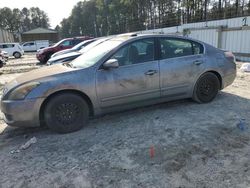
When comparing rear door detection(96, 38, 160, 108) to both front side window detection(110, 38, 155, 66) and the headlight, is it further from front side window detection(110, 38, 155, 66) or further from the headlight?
the headlight

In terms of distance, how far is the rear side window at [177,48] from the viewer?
4.89 m

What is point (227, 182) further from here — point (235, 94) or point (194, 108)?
point (235, 94)

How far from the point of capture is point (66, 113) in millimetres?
4234

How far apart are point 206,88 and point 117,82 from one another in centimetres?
207

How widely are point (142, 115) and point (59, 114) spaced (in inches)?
64.1

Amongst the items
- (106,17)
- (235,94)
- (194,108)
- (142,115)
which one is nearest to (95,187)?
(142,115)

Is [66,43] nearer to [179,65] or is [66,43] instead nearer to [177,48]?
[177,48]

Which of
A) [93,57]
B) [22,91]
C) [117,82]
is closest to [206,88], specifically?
[117,82]

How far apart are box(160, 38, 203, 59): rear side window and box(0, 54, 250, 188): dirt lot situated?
1137mm

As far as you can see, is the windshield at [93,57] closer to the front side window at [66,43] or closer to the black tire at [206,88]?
the black tire at [206,88]

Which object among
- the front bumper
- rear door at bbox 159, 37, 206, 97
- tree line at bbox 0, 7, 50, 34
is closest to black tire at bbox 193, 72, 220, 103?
rear door at bbox 159, 37, 206, 97

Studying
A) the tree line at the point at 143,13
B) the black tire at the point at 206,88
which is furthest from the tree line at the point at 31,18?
the black tire at the point at 206,88

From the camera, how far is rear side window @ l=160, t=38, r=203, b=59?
489 centimetres

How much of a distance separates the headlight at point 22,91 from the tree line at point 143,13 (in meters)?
19.6
